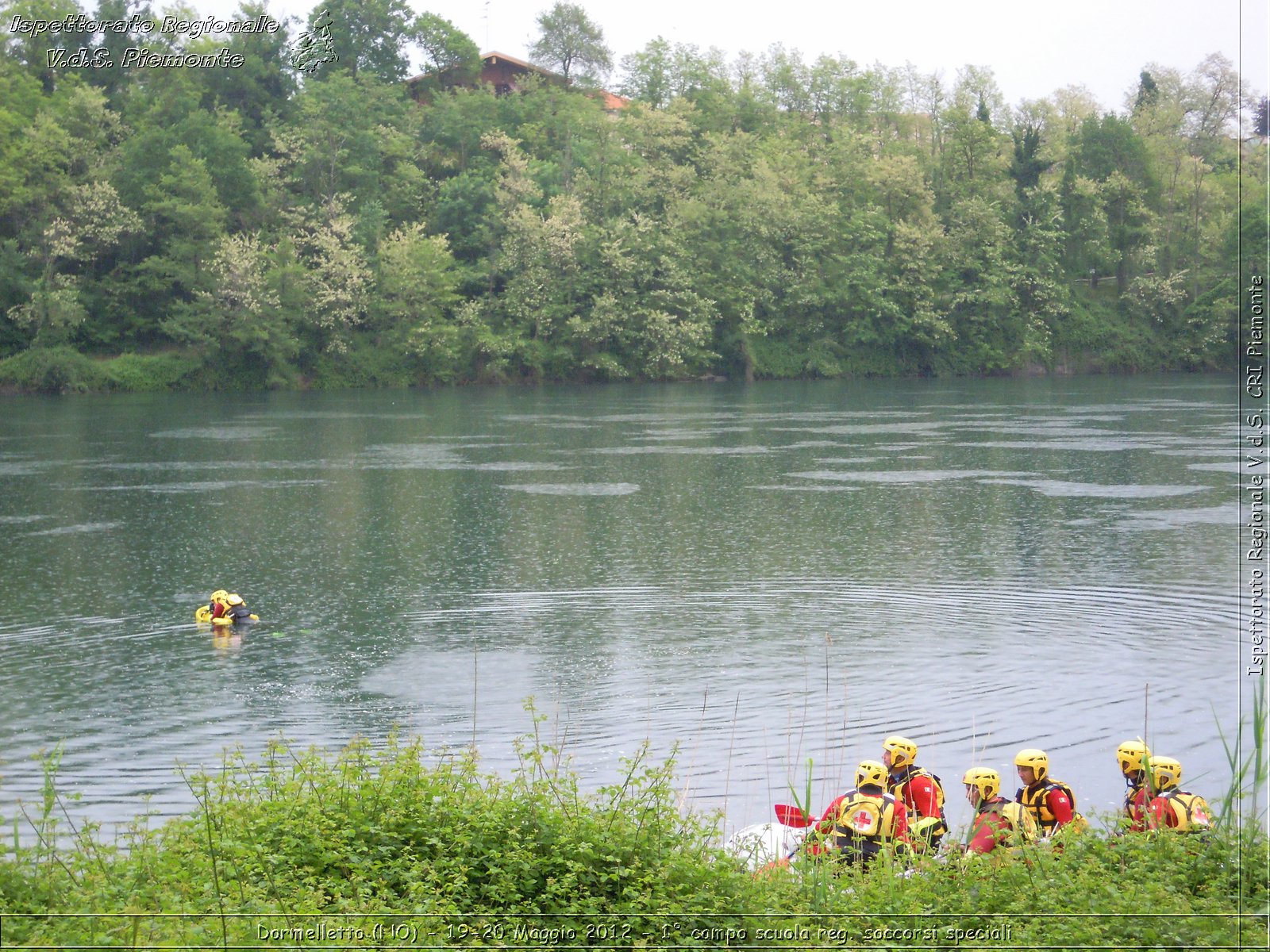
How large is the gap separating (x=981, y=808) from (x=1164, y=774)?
1.21 meters

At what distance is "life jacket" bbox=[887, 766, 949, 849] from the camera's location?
8.38 metres

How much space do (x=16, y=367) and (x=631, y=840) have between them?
60.5 meters

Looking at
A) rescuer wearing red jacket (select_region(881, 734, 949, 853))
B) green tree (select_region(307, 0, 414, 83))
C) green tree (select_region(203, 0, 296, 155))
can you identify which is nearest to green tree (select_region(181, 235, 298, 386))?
green tree (select_region(203, 0, 296, 155))

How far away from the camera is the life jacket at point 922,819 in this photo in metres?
8.38

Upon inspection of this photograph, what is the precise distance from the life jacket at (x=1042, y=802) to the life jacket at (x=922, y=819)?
525 mm

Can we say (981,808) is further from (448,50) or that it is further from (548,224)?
(448,50)

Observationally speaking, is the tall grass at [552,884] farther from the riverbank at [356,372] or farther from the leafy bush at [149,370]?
the leafy bush at [149,370]

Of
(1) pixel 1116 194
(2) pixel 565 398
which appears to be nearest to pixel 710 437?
(2) pixel 565 398

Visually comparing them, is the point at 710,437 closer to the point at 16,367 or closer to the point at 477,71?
the point at 16,367

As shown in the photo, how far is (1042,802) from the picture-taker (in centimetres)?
884

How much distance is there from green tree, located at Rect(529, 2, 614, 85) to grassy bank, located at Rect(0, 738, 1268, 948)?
84.6 m

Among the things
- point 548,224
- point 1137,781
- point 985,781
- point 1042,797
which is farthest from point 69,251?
point 1137,781

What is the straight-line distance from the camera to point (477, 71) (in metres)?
82.4

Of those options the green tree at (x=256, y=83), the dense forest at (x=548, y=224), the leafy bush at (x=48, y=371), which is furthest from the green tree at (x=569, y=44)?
the leafy bush at (x=48, y=371)
